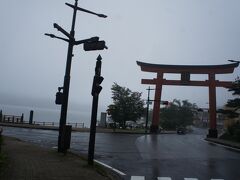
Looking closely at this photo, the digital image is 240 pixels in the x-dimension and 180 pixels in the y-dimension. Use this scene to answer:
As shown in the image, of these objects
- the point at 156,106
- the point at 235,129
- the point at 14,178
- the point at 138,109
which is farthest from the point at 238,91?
the point at 14,178

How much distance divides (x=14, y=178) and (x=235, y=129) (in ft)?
125

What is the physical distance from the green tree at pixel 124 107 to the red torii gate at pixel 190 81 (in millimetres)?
6787

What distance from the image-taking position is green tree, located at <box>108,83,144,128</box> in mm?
62688

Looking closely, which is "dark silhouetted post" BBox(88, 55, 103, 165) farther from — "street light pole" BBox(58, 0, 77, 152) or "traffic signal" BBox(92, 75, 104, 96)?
"street light pole" BBox(58, 0, 77, 152)

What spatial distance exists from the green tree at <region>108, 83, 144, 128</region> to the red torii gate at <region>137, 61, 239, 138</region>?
6.79 m

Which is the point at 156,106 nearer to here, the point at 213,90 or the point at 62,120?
the point at 213,90

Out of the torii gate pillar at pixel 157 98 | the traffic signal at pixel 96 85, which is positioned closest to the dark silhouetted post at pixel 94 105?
the traffic signal at pixel 96 85

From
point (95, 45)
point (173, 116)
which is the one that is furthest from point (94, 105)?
point (173, 116)

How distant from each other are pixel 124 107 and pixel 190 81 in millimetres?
12704

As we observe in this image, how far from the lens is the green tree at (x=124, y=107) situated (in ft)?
206

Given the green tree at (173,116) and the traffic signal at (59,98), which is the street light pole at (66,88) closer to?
the traffic signal at (59,98)

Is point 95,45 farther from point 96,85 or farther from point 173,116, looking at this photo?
point 173,116

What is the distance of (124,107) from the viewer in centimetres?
6312

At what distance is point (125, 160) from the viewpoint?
53.2ft
